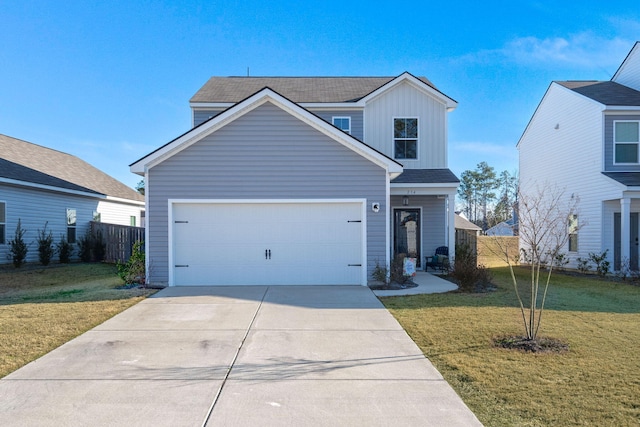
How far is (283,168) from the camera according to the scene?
10.6 metres

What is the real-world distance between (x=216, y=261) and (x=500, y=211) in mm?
7476

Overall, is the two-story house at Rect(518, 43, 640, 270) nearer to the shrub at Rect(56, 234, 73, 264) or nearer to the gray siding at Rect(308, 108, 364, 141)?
the gray siding at Rect(308, 108, 364, 141)

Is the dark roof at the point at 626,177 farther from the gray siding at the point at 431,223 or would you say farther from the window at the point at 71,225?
the window at the point at 71,225

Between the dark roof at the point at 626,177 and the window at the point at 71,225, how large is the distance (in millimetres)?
21977

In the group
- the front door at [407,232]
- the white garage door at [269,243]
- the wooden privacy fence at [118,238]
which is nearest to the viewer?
the white garage door at [269,243]

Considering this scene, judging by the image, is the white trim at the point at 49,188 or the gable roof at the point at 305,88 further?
the gable roof at the point at 305,88

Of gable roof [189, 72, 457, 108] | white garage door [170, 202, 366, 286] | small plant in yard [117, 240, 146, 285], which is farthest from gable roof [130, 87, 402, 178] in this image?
gable roof [189, 72, 457, 108]

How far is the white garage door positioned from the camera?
34.7ft

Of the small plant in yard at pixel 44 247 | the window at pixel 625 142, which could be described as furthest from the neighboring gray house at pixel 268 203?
the window at pixel 625 142

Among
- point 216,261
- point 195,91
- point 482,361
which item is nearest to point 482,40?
point 195,91

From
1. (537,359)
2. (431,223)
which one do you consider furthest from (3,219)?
(537,359)

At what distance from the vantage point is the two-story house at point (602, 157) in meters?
13.9

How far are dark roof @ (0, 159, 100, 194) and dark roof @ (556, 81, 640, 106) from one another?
850 inches

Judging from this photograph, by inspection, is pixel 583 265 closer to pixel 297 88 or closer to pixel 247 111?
pixel 297 88
